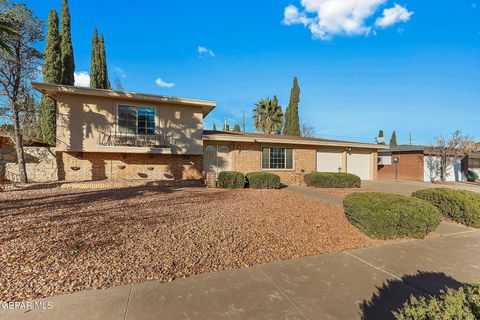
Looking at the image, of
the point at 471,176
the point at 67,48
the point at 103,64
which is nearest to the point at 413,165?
the point at 471,176

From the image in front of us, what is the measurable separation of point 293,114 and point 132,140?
25209mm

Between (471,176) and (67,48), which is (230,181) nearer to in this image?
(67,48)

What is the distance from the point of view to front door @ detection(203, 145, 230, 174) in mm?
13750

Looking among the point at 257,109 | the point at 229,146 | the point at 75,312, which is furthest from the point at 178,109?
the point at 257,109

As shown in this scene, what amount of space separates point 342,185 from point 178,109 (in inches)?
415

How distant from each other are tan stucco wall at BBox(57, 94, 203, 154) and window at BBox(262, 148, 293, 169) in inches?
184

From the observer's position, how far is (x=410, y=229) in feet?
15.6

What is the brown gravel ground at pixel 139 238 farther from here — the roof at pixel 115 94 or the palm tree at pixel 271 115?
the palm tree at pixel 271 115

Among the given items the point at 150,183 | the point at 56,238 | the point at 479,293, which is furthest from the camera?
the point at 150,183

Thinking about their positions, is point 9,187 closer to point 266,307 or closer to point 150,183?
point 150,183

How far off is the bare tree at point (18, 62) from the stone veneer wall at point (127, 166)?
1789mm

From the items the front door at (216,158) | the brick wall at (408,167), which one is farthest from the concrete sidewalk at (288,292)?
the brick wall at (408,167)

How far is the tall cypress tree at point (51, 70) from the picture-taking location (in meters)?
14.9

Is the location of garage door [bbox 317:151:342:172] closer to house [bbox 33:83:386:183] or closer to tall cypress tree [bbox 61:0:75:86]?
house [bbox 33:83:386:183]
